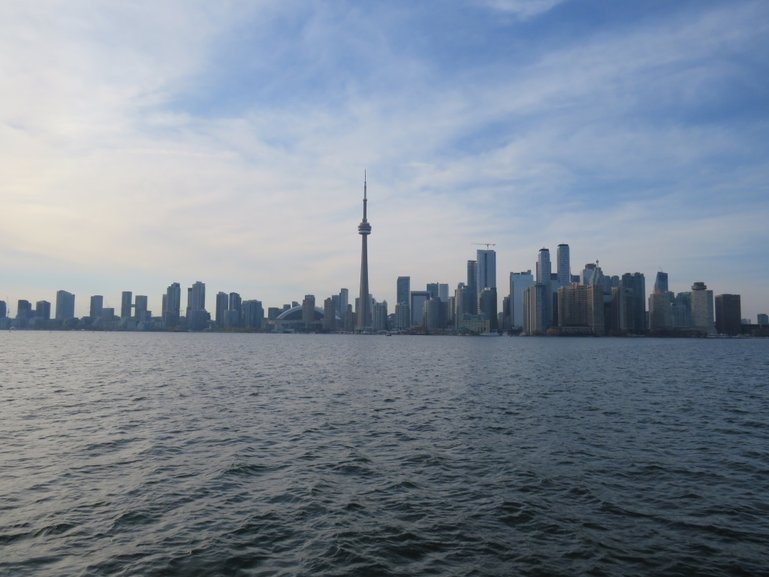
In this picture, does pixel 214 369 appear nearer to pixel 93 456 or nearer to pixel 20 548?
pixel 93 456

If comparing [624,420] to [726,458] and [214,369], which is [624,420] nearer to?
[726,458]

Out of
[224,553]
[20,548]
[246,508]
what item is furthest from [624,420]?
[20,548]

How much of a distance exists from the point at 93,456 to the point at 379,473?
51.9ft

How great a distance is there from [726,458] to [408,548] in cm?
2254

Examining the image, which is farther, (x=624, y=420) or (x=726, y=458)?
(x=624, y=420)

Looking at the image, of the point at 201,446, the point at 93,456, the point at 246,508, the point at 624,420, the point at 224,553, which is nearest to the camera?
the point at 224,553

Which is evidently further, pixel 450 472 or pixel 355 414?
pixel 355 414

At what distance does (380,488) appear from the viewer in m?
24.8

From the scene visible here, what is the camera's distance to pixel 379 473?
1075 inches

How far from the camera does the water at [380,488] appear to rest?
17672 mm

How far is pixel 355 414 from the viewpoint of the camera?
45.3 m

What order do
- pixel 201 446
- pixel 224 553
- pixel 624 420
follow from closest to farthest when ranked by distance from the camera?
pixel 224 553
pixel 201 446
pixel 624 420

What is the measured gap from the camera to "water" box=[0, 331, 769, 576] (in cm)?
1767

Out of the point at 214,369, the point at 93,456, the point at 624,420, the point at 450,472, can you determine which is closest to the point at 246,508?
the point at 450,472
